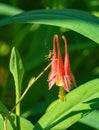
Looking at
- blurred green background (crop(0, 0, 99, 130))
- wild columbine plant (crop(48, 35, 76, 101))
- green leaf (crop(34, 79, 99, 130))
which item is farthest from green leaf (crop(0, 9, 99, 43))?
blurred green background (crop(0, 0, 99, 130))

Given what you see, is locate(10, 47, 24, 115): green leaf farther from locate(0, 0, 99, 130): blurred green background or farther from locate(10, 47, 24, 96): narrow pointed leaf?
locate(0, 0, 99, 130): blurred green background

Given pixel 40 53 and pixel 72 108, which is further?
pixel 40 53

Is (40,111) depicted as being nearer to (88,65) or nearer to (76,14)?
(76,14)

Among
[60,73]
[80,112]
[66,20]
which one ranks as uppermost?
[66,20]

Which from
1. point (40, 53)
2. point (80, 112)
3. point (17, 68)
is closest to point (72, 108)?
point (80, 112)

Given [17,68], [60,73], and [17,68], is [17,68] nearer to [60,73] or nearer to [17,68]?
[17,68]

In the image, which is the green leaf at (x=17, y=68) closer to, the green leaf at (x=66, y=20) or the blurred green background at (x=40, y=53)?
the green leaf at (x=66, y=20)

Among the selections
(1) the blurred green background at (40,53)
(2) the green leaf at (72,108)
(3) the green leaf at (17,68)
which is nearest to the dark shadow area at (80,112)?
(2) the green leaf at (72,108)
